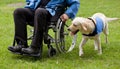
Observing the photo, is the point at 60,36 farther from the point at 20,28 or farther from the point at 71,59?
the point at 20,28

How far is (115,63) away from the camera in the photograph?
18.3ft

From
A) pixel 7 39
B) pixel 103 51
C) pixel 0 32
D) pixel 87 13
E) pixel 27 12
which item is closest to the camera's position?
pixel 27 12

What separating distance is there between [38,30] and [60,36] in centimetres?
73

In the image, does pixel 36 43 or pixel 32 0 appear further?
pixel 32 0

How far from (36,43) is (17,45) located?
1.23 ft

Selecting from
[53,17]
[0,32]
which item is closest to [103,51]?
[53,17]

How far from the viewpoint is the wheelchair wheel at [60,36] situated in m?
5.74

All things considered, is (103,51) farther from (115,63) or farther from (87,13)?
(87,13)

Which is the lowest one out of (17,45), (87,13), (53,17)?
(87,13)

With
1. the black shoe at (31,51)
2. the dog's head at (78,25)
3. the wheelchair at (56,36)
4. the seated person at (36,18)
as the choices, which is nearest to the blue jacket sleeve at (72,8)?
the seated person at (36,18)

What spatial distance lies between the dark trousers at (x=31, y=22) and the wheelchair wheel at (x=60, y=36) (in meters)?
0.23

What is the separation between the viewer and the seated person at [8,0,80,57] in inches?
216

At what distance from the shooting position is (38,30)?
18.0 feet

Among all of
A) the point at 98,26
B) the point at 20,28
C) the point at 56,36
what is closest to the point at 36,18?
the point at 20,28
